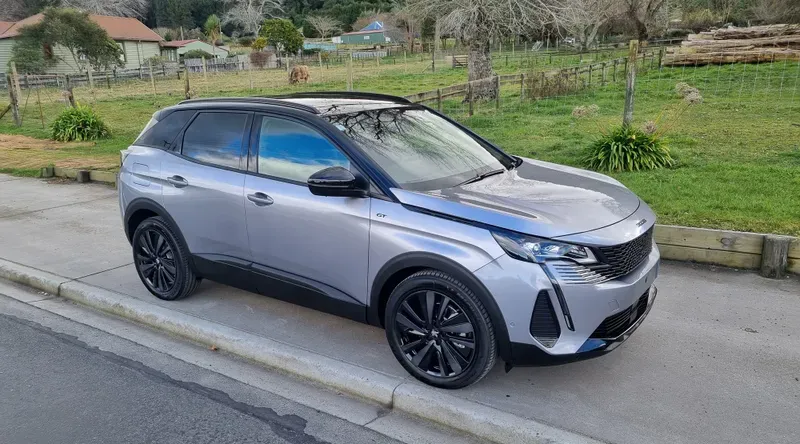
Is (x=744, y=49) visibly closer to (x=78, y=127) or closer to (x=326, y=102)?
(x=326, y=102)

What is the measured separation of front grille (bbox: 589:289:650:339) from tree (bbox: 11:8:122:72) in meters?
44.5

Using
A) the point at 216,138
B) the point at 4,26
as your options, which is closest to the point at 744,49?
the point at 216,138

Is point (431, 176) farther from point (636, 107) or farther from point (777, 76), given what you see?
point (777, 76)

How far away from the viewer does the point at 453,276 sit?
354 cm

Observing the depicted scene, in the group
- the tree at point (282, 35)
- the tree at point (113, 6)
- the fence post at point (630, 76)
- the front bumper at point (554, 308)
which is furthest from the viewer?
the tree at point (113, 6)

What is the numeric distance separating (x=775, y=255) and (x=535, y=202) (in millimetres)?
2898

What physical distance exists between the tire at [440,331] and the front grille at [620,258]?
71 centimetres

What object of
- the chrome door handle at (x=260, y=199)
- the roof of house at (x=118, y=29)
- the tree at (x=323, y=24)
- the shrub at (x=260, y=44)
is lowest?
the chrome door handle at (x=260, y=199)

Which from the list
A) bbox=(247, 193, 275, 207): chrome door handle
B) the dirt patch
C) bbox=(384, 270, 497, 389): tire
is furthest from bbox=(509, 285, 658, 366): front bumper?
the dirt patch

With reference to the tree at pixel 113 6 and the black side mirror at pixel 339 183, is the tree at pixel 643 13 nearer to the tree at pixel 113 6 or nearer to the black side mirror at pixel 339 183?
the black side mirror at pixel 339 183

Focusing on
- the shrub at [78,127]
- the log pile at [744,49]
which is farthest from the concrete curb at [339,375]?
the log pile at [744,49]

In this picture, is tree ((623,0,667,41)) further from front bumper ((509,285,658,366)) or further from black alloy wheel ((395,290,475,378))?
black alloy wheel ((395,290,475,378))

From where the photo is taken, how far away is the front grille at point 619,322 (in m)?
3.49

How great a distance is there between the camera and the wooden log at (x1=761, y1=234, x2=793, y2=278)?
5281 mm
